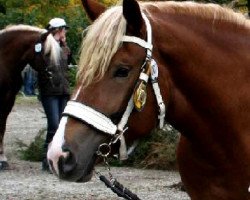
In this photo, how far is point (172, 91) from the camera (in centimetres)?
364

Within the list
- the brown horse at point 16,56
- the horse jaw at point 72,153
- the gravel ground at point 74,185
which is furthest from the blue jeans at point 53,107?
the horse jaw at point 72,153

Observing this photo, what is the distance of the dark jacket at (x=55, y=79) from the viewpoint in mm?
9734

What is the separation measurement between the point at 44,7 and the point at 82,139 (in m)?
22.9

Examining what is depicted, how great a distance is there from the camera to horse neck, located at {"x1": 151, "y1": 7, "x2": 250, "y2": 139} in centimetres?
363

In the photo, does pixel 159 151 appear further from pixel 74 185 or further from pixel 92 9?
pixel 92 9

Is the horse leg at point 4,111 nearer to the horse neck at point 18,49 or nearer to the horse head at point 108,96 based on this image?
the horse neck at point 18,49

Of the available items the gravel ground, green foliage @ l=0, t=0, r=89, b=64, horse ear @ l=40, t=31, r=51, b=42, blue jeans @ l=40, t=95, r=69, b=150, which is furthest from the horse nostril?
green foliage @ l=0, t=0, r=89, b=64

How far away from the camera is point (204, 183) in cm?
384

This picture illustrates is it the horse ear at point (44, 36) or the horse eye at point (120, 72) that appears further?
the horse ear at point (44, 36)

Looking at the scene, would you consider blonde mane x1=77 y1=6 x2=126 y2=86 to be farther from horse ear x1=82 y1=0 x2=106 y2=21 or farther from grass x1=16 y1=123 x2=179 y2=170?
grass x1=16 y1=123 x2=179 y2=170

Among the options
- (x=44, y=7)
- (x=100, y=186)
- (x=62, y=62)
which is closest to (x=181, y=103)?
(x=100, y=186)

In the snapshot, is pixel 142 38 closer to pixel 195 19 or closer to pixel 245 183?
pixel 195 19

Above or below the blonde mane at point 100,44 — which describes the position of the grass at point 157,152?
below

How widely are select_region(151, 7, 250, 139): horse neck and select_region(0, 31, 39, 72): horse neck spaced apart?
645 cm
